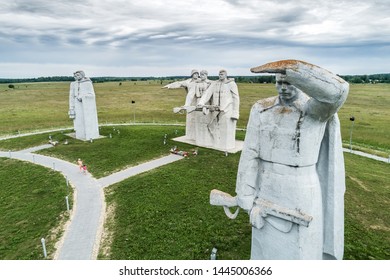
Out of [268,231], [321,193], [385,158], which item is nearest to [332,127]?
[321,193]

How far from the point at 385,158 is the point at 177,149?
46.7ft

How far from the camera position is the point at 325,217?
5.52 metres

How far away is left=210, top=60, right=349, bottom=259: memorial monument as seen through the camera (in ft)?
16.5

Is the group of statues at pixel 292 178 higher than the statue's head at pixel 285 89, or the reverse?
the statue's head at pixel 285 89

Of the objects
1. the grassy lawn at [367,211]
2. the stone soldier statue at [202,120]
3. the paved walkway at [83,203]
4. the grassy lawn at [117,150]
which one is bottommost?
the grassy lawn at [367,211]

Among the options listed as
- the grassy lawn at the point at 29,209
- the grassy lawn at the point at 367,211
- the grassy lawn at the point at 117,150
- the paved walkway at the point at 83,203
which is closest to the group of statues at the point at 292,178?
the grassy lawn at the point at 367,211

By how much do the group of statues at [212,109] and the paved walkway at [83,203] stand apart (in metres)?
3.28

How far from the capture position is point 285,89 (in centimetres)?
491

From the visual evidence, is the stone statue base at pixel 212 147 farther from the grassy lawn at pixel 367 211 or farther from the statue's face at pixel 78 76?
the statue's face at pixel 78 76

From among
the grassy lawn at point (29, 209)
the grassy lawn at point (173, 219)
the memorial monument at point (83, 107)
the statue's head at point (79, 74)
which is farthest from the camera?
the memorial monument at point (83, 107)

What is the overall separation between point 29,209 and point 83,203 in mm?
2163

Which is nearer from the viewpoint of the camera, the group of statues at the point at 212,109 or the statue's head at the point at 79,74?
the group of statues at the point at 212,109

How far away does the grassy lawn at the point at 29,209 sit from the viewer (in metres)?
10.2

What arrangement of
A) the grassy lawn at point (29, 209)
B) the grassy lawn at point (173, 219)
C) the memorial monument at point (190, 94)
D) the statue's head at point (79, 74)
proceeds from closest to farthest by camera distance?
the grassy lawn at point (173, 219), the grassy lawn at point (29, 209), the memorial monument at point (190, 94), the statue's head at point (79, 74)
